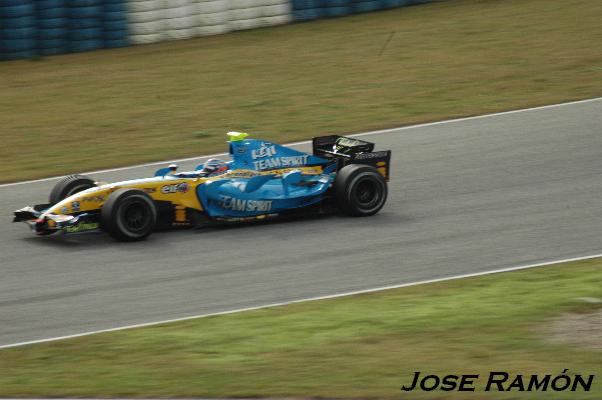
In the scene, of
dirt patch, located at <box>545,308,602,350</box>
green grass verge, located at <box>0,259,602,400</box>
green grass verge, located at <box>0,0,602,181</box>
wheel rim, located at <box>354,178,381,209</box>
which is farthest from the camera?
green grass verge, located at <box>0,0,602,181</box>

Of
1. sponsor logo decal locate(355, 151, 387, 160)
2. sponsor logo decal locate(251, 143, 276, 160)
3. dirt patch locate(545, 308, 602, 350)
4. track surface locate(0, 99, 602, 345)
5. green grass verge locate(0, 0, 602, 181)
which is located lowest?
dirt patch locate(545, 308, 602, 350)

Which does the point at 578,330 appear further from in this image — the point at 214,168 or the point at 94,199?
the point at 94,199

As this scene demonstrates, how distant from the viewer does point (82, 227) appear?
11.2 m

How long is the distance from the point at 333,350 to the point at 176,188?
3933mm

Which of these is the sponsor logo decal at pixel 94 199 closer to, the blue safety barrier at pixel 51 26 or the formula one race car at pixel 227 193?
the formula one race car at pixel 227 193

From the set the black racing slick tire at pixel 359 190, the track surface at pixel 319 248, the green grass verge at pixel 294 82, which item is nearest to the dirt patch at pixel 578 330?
the track surface at pixel 319 248

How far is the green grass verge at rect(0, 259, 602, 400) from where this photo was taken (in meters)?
7.49

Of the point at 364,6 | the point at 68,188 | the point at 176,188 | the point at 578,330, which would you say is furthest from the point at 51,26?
the point at 578,330

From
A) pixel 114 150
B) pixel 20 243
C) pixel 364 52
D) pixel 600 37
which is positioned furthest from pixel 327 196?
pixel 600 37

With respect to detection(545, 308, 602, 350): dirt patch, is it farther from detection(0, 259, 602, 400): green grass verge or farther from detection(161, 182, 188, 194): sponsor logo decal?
detection(161, 182, 188, 194): sponsor logo decal

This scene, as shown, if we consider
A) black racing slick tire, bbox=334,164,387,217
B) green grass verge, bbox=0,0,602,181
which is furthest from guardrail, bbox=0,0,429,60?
black racing slick tire, bbox=334,164,387,217

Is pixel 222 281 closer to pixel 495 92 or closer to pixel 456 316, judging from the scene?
pixel 456 316

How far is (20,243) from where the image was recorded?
11594 millimetres

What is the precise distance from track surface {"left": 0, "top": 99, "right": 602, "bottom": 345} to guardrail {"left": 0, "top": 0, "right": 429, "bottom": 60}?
7066 millimetres
